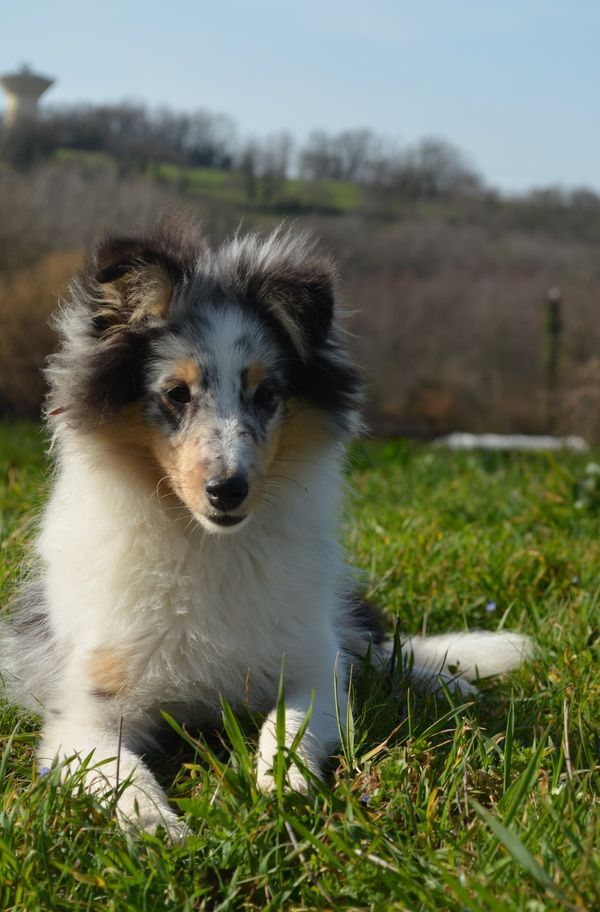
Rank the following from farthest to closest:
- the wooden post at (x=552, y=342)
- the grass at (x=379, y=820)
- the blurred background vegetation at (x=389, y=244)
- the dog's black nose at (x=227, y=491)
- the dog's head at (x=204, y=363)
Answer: the wooden post at (x=552, y=342) → the blurred background vegetation at (x=389, y=244) → the dog's head at (x=204, y=363) → the dog's black nose at (x=227, y=491) → the grass at (x=379, y=820)

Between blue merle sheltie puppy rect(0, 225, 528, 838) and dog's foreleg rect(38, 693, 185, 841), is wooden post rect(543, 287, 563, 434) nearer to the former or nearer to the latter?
blue merle sheltie puppy rect(0, 225, 528, 838)

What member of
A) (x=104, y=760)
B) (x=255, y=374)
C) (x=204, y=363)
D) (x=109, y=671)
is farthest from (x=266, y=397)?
(x=104, y=760)

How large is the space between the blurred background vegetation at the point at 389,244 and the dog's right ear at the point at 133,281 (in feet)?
43.4

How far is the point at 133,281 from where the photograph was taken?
3402 mm

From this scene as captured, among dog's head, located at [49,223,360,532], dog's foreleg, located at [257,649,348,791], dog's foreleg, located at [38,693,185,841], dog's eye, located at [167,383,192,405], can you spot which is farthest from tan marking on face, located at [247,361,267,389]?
dog's foreleg, located at [38,693,185,841]

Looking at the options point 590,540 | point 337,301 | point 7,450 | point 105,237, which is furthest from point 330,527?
point 7,450

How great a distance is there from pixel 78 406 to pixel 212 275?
2.16 feet

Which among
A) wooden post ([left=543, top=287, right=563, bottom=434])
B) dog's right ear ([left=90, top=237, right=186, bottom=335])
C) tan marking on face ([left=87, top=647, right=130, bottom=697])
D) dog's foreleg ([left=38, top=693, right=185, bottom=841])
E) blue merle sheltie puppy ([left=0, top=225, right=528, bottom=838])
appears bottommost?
wooden post ([left=543, top=287, right=563, bottom=434])

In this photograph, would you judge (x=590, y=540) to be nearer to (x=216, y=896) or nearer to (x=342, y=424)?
(x=342, y=424)

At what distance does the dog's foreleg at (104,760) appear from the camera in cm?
270

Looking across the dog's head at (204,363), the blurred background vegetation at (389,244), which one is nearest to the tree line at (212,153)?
the blurred background vegetation at (389,244)

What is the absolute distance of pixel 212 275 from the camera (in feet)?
11.7

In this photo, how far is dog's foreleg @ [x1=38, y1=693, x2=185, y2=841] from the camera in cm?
270

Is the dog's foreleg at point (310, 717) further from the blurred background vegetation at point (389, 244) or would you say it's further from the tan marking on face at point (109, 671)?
the blurred background vegetation at point (389, 244)
